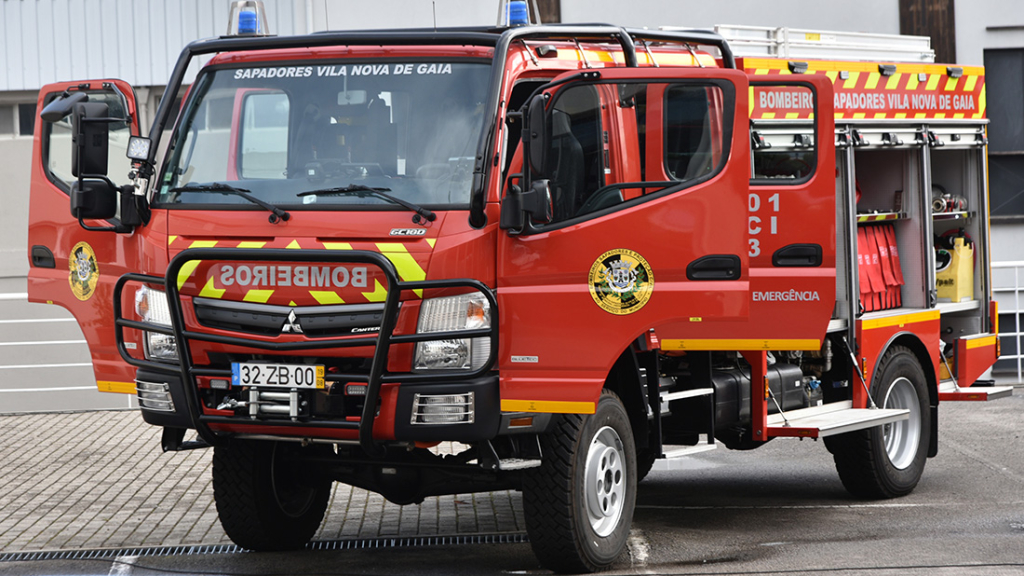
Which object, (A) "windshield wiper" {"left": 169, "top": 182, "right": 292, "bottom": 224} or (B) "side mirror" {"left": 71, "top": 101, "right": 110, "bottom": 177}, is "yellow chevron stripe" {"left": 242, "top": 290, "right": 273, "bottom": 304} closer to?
(A) "windshield wiper" {"left": 169, "top": 182, "right": 292, "bottom": 224}

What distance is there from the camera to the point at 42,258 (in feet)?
24.7

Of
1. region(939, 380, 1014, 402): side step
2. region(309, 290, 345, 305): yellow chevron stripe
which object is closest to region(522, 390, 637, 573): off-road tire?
region(309, 290, 345, 305): yellow chevron stripe

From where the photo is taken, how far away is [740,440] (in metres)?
8.52

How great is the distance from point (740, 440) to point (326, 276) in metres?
3.42

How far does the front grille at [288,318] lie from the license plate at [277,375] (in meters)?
0.15

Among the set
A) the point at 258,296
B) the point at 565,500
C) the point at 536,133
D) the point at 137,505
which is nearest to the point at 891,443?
the point at 565,500

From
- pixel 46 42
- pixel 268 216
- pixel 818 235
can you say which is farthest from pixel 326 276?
pixel 46 42

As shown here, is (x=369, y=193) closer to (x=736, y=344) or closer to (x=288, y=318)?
(x=288, y=318)

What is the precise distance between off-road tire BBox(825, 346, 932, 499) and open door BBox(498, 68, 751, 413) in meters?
3.10

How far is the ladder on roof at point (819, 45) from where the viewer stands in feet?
28.7

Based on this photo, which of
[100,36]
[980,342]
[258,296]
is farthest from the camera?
[100,36]

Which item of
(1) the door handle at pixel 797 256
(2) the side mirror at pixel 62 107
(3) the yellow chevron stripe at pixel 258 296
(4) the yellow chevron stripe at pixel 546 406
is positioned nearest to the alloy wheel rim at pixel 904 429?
(1) the door handle at pixel 797 256

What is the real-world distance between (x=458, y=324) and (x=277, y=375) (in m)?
A: 0.89

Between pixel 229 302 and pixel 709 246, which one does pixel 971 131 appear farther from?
pixel 229 302
